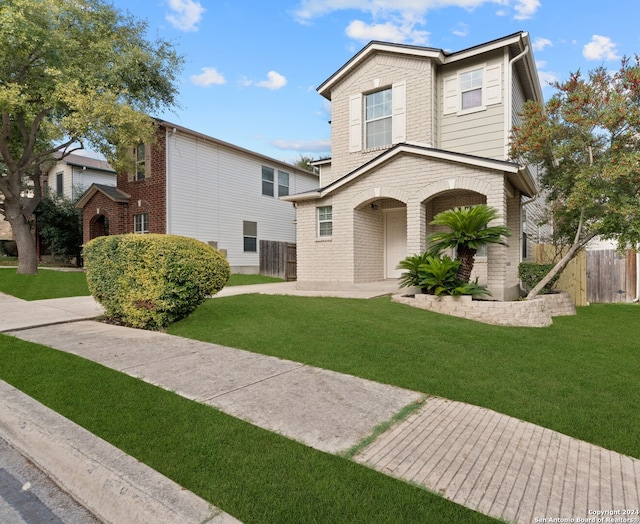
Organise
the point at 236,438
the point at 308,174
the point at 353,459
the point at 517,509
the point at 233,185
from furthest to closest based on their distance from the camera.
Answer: the point at 308,174 < the point at 233,185 < the point at 236,438 < the point at 353,459 < the point at 517,509

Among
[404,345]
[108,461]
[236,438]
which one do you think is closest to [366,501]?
[236,438]

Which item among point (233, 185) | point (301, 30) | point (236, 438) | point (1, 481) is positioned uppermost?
point (301, 30)

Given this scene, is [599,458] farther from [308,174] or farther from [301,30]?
[308,174]

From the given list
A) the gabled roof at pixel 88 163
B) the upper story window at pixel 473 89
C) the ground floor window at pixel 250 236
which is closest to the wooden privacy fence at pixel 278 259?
the ground floor window at pixel 250 236

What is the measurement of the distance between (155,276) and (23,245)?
13.0 meters

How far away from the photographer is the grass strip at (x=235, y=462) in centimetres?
204

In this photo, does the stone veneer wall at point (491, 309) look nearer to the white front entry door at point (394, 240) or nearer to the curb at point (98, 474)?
the white front entry door at point (394, 240)

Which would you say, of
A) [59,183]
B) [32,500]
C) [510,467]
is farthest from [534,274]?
[59,183]

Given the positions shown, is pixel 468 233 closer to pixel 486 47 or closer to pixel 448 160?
pixel 448 160

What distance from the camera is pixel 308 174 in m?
22.5

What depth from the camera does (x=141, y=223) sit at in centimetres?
1705

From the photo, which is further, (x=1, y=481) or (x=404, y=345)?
(x=404, y=345)

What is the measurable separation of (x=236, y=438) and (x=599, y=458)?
2.53m

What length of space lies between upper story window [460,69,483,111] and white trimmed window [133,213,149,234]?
13.2 meters
